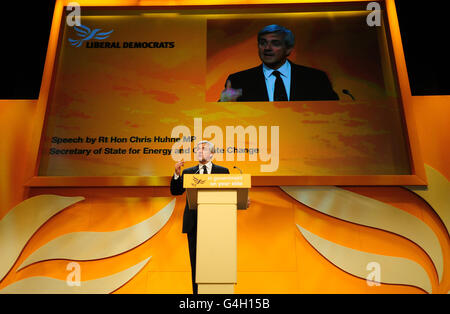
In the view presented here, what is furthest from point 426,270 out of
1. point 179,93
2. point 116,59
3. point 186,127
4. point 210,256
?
point 116,59

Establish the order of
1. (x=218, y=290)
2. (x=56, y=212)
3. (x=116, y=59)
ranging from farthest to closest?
(x=116, y=59) < (x=56, y=212) < (x=218, y=290)

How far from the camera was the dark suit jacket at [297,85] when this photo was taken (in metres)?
3.88

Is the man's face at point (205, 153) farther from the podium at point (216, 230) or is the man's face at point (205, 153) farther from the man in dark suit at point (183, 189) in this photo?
the podium at point (216, 230)

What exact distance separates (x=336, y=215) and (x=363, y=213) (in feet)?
0.86

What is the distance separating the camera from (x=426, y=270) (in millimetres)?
→ 3297

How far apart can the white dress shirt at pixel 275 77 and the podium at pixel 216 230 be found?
1.87m

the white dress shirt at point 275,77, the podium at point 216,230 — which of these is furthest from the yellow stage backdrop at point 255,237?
the podium at point 216,230

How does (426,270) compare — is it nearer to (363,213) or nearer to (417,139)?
(363,213)

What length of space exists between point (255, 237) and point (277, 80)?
1.74 meters

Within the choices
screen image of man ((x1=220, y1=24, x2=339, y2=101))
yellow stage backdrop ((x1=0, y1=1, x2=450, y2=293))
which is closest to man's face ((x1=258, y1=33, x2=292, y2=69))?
screen image of man ((x1=220, y1=24, x2=339, y2=101))

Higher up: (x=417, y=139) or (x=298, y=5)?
(x=298, y=5)

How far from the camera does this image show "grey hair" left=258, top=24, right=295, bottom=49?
4.09 metres

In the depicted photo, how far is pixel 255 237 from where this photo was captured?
11.3ft

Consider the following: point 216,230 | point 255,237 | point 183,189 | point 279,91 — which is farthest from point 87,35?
point 216,230
